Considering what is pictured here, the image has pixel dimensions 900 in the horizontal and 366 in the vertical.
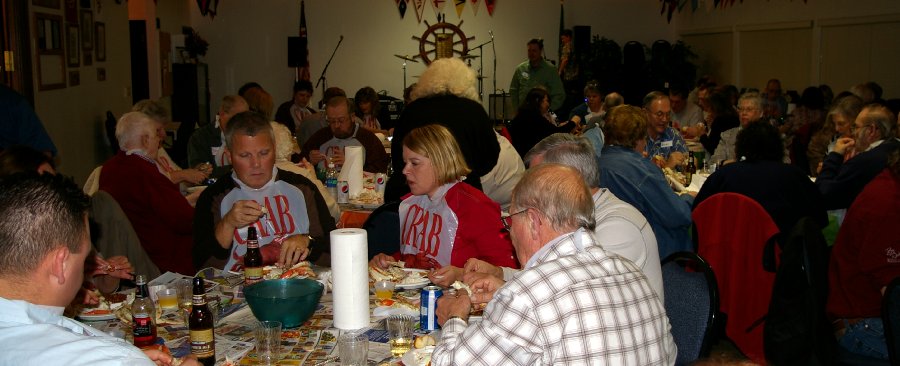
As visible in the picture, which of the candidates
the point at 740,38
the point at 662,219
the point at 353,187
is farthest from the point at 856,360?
the point at 740,38

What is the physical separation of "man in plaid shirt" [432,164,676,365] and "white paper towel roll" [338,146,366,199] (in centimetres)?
308

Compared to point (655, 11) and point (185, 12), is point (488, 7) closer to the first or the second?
point (655, 11)

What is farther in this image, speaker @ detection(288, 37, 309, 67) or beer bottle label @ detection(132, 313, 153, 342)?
speaker @ detection(288, 37, 309, 67)

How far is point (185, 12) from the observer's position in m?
13.8

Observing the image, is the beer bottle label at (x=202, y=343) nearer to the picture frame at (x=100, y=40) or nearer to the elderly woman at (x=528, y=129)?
the elderly woman at (x=528, y=129)

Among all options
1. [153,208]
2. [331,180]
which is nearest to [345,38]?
[331,180]

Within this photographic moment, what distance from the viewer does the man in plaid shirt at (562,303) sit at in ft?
6.13

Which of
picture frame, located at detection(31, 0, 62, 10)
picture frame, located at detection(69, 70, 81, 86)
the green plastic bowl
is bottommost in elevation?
the green plastic bowl

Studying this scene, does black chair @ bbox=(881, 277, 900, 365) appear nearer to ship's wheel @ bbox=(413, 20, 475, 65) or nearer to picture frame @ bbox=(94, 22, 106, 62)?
picture frame @ bbox=(94, 22, 106, 62)

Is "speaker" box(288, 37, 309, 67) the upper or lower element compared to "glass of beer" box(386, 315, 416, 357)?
upper

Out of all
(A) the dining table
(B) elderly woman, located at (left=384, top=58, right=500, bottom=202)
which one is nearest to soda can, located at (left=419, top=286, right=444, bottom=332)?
(A) the dining table

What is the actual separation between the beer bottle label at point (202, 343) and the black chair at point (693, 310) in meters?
1.43

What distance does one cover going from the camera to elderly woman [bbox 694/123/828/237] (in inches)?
162

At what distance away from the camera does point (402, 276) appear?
310cm
